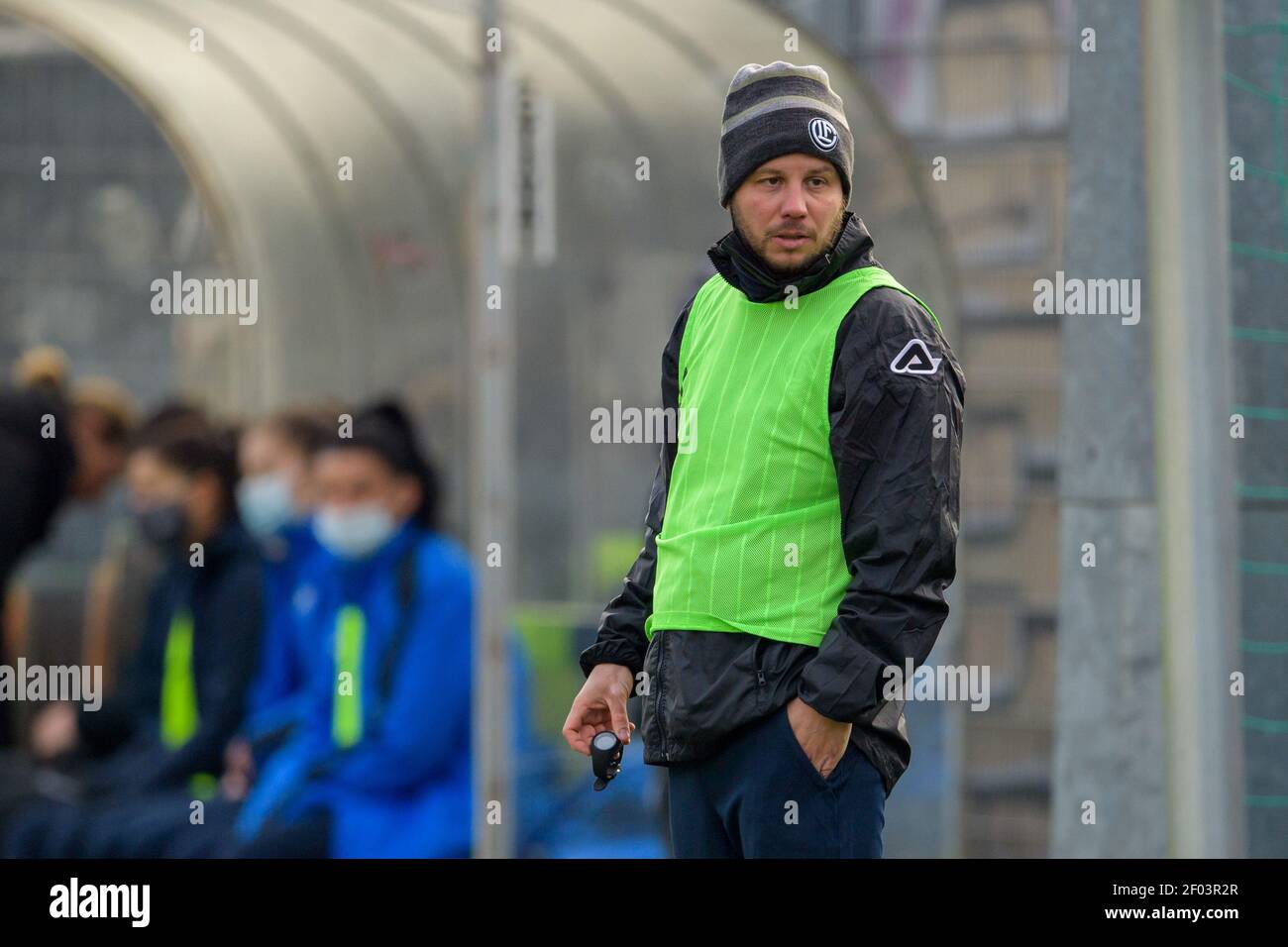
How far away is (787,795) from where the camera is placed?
2709 millimetres

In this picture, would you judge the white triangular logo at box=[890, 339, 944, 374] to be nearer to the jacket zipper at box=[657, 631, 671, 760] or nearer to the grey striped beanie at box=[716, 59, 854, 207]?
the grey striped beanie at box=[716, 59, 854, 207]

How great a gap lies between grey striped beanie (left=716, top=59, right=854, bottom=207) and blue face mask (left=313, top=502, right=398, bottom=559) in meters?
3.39

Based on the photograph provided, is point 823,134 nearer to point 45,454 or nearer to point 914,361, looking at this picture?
point 914,361

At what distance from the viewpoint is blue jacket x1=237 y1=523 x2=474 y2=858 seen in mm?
5766

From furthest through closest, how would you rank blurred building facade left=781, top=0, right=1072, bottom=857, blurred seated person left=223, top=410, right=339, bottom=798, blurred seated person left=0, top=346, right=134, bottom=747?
blurred building facade left=781, top=0, right=1072, bottom=857 < blurred seated person left=0, top=346, right=134, bottom=747 < blurred seated person left=223, top=410, right=339, bottom=798

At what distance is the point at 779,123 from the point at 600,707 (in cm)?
82

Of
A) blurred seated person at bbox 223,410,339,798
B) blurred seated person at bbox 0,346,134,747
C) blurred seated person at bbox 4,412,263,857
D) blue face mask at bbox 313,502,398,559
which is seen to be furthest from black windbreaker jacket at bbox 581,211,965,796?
blurred seated person at bbox 0,346,134,747

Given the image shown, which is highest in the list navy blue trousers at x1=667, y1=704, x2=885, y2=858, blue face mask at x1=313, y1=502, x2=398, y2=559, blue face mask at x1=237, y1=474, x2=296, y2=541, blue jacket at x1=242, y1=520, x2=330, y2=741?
blue face mask at x1=237, y1=474, x2=296, y2=541

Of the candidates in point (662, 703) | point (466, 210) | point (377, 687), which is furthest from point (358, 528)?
point (662, 703)

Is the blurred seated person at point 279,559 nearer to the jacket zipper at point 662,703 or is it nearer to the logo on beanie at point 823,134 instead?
the jacket zipper at point 662,703

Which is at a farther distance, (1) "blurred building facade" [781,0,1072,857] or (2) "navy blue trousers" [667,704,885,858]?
(1) "blurred building facade" [781,0,1072,857]

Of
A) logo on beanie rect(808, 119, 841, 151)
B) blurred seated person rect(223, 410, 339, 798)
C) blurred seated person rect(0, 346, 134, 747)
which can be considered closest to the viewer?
logo on beanie rect(808, 119, 841, 151)
